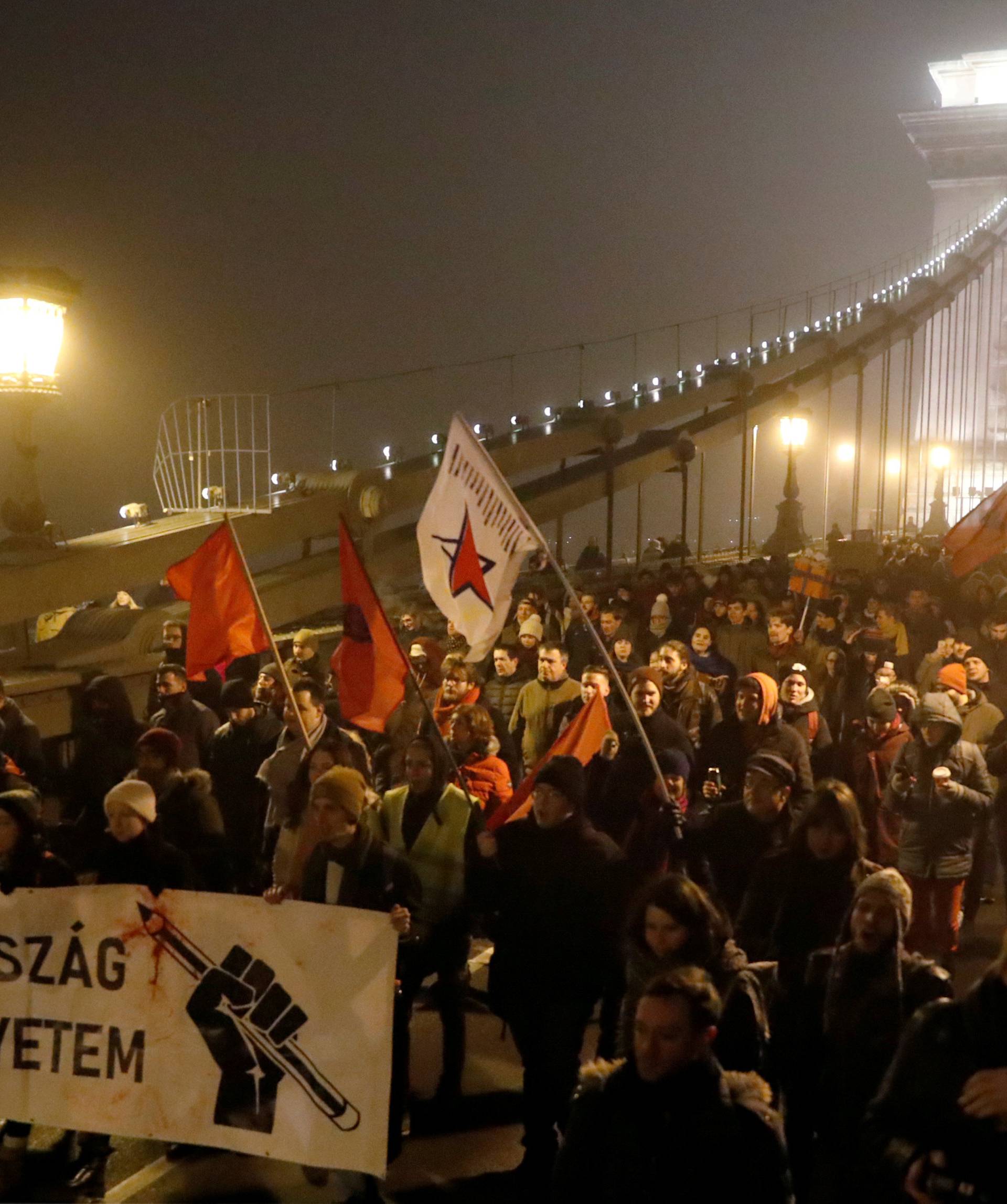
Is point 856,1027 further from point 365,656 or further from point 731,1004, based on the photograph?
point 365,656

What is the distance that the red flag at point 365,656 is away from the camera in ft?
19.4

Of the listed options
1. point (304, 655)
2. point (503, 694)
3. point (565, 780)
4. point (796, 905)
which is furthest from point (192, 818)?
point (304, 655)

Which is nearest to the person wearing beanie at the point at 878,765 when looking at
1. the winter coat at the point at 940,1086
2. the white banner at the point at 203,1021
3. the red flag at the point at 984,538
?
the white banner at the point at 203,1021

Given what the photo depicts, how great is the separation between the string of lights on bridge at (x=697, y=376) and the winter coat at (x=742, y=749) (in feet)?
14.4

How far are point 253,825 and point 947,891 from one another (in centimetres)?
334

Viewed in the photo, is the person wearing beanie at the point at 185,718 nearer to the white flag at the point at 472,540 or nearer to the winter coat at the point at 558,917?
the white flag at the point at 472,540

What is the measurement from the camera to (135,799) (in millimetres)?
4844

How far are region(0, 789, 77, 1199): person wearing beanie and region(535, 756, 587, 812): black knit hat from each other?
5.20 feet

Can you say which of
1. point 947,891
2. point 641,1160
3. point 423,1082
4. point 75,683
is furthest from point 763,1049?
point 75,683

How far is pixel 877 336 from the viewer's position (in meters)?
49.9

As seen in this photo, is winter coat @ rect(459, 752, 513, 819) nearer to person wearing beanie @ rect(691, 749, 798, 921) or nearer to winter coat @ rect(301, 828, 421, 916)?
person wearing beanie @ rect(691, 749, 798, 921)

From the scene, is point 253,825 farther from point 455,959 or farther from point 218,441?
point 218,441

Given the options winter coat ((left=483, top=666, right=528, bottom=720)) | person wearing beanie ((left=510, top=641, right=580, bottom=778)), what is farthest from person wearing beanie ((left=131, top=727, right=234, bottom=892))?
winter coat ((left=483, top=666, right=528, bottom=720))

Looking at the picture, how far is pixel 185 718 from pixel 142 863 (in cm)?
321
